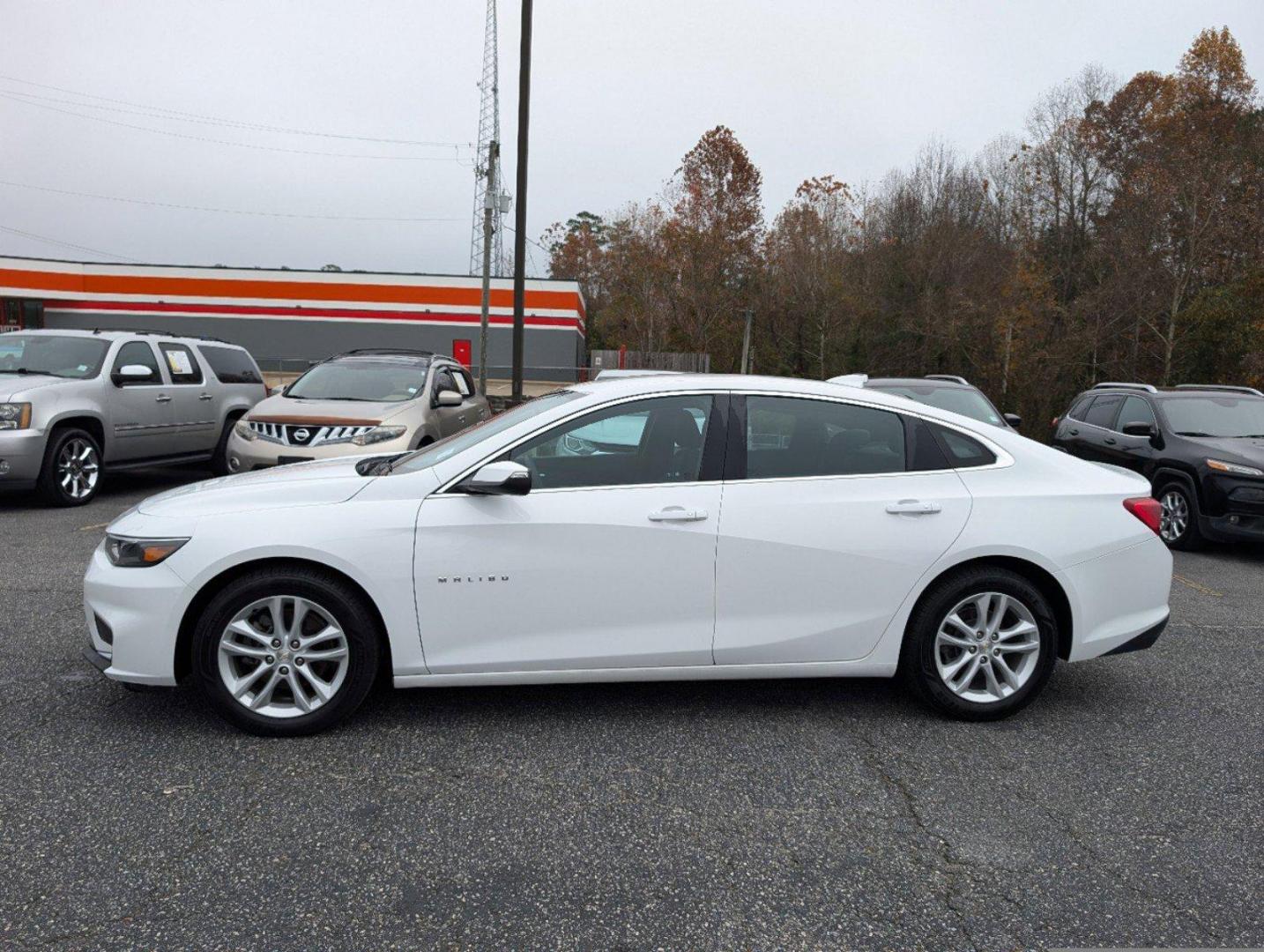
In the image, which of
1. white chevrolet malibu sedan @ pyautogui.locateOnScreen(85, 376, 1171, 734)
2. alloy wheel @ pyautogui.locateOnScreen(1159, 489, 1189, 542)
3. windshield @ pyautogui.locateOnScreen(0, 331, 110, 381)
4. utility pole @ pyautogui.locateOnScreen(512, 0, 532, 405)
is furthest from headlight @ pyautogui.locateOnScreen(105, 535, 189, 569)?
utility pole @ pyautogui.locateOnScreen(512, 0, 532, 405)

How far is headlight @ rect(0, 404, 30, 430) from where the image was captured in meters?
9.11

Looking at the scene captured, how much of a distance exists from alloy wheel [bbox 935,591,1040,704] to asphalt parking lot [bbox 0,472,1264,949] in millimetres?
201

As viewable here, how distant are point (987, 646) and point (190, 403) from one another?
32.8 feet

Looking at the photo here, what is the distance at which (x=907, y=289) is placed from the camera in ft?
134

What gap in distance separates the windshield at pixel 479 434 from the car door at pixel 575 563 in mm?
251

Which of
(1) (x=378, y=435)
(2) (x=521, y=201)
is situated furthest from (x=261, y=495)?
(2) (x=521, y=201)

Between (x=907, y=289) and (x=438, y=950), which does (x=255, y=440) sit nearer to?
(x=438, y=950)

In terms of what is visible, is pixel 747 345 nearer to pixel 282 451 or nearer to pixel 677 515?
pixel 282 451

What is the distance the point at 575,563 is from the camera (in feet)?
12.7

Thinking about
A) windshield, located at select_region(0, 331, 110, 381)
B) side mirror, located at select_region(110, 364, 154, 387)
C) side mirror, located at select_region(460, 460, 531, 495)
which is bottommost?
side mirror, located at select_region(460, 460, 531, 495)

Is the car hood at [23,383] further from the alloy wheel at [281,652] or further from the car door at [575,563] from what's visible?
the car door at [575,563]

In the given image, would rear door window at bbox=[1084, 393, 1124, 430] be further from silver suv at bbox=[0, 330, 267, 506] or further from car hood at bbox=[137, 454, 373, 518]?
silver suv at bbox=[0, 330, 267, 506]

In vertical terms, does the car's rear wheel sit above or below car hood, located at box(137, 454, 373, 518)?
below

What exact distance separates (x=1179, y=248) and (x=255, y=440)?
3254cm
